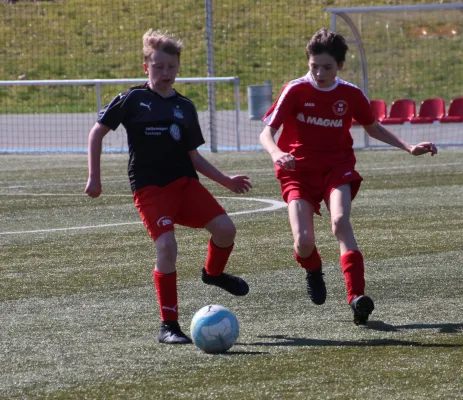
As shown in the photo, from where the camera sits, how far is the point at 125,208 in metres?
12.1

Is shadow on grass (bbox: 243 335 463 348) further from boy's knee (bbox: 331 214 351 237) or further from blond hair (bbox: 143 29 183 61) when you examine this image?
blond hair (bbox: 143 29 183 61)

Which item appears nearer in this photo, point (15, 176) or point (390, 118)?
point (15, 176)

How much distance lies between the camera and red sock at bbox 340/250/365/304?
6.09 meters

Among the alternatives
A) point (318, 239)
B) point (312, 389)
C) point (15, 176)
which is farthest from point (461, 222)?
point (15, 176)

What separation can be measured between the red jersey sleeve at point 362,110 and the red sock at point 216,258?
1.10m

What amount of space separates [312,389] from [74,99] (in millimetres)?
27720

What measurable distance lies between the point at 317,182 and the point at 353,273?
683 millimetres

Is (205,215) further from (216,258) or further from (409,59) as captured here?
(409,59)

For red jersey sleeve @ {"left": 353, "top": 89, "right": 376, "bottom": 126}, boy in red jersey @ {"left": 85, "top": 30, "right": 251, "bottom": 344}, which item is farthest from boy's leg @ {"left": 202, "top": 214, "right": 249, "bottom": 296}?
red jersey sleeve @ {"left": 353, "top": 89, "right": 376, "bottom": 126}

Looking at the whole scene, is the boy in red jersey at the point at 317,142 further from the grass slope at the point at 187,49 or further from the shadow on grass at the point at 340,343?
the grass slope at the point at 187,49

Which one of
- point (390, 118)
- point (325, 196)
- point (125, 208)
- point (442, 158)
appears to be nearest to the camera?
point (325, 196)

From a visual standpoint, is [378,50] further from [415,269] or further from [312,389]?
[312,389]

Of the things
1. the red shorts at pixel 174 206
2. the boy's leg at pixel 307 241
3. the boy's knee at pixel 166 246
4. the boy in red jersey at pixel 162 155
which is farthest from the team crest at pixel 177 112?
the boy's leg at pixel 307 241

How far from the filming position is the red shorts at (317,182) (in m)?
6.54
